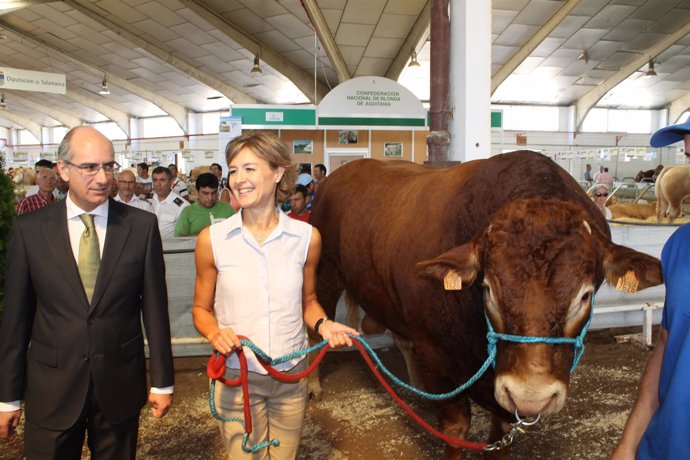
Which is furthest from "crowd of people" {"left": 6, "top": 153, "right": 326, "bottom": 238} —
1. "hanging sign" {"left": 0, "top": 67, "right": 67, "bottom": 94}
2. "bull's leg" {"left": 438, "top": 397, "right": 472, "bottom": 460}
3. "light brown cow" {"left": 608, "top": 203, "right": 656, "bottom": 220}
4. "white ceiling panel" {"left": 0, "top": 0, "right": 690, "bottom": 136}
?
"hanging sign" {"left": 0, "top": 67, "right": 67, "bottom": 94}

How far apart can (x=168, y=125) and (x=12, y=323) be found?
3571cm

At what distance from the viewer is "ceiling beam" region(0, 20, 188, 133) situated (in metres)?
21.2

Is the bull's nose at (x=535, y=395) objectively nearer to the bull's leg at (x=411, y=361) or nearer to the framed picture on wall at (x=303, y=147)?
the bull's leg at (x=411, y=361)

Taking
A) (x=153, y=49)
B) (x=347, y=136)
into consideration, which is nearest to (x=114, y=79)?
(x=153, y=49)

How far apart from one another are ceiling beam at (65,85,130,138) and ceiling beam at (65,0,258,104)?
36.7ft

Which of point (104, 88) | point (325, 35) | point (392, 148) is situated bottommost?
point (392, 148)

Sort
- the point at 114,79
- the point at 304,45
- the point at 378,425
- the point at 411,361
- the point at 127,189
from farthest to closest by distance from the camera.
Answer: the point at 114,79, the point at 304,45, the point at 127,189, the point at 411,361, the point at 378,425

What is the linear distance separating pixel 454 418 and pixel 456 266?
1.08 m

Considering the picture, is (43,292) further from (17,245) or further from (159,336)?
(159,336)

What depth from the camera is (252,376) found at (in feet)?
6.70

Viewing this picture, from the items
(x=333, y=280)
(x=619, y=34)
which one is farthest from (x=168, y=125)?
(x=333, y=280)

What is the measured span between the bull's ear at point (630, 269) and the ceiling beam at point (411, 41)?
11527mm

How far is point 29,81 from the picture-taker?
50.7 ft

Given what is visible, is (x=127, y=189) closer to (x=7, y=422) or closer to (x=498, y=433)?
(x=7, y=422)
